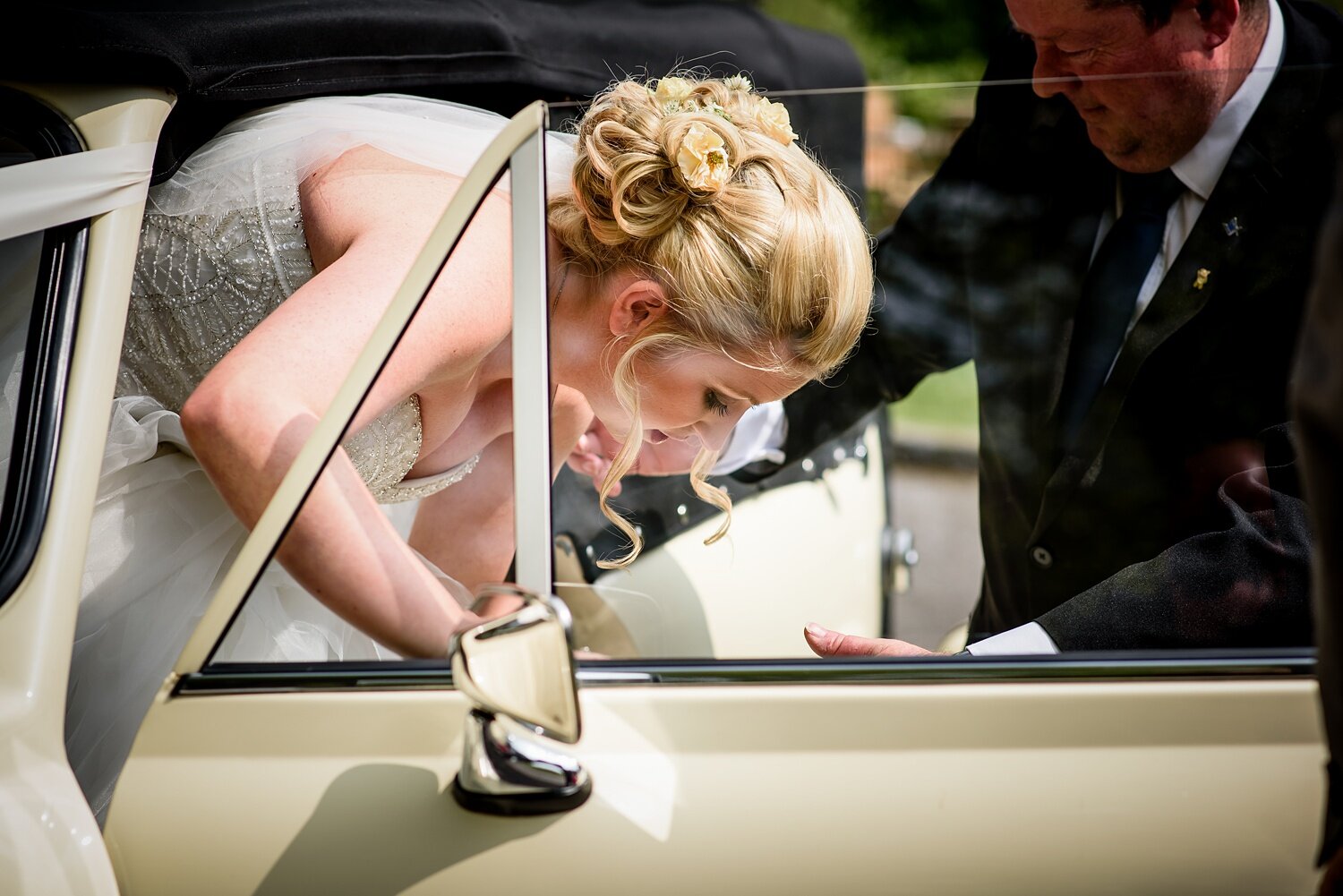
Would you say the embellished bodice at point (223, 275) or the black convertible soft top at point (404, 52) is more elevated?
the black convertible soft top at point (404, 52)

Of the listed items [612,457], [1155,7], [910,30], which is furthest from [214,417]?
[910,30]

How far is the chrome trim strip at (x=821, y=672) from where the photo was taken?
3.50 ft

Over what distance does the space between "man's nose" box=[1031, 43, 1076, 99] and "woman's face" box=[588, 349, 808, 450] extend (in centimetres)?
64

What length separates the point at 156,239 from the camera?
1.66 m

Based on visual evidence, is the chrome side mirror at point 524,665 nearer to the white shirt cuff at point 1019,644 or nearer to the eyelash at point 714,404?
the white shirt cuff at point 1019,644

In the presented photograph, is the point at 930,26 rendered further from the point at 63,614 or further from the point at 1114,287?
the point at 63,614

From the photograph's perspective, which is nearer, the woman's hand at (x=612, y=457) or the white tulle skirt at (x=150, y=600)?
the white tulle skirt at (x=150, y=600)

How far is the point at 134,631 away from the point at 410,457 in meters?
0.45

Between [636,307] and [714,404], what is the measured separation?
20 centimetres

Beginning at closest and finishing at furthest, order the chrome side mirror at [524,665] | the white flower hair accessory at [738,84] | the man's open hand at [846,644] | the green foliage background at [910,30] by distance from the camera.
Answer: the chrome side mirror at [524,665] < the man's open hand at [846,644] < the white flower hair accessory at [738,84] < the green foliage background at [910,30]

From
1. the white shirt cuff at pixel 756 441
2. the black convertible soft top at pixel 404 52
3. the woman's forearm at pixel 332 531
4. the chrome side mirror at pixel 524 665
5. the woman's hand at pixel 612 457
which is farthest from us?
the white shirt cuff at pixel 756 441

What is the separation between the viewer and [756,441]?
224 cm

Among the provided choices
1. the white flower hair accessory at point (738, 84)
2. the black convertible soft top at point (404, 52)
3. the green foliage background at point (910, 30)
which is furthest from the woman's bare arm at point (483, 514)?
the green foliage background at point (910, 30)

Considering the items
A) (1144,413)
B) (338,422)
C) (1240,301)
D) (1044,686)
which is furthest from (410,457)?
(1240,301)
